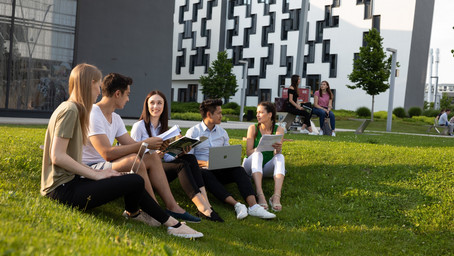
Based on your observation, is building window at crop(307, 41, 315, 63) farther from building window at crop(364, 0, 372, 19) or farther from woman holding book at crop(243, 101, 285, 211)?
woman holding book at crop(243, 101, 285, 211)

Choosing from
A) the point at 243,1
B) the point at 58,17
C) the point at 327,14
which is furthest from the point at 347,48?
the point at 58,17

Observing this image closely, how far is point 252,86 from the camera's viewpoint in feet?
175

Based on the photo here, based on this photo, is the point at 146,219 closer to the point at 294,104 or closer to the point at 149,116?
the point at 149,116

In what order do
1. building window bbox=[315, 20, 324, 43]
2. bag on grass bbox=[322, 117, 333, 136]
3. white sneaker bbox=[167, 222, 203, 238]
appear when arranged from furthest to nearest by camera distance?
building window bbox=[315, 20, 324, 43] → bag on grass bbox=[322, 117, 333, 136] → white sneaker bbox=[167, 222, 203, 238]

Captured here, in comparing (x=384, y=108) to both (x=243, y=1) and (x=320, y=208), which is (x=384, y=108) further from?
(x=320, y=208)

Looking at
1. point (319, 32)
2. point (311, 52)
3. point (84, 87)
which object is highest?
point (319, 32)

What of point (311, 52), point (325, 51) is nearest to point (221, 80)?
point (311, 52)

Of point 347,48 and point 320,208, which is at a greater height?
point 347,48

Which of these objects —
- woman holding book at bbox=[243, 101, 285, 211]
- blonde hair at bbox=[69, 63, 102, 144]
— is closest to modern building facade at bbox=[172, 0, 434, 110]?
woman holding book at bbox=[243, 101, 285, 211]

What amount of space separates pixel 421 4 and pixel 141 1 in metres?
29.8

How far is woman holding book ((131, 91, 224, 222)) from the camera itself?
597 centimetres

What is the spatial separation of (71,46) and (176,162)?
14.4m

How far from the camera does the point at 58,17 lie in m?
18.6

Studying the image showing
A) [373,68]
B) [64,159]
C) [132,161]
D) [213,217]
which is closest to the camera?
[64,159]
